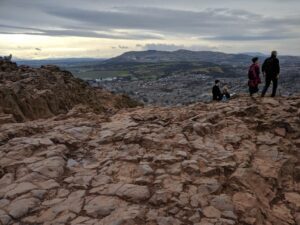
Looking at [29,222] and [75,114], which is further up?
[75,114]

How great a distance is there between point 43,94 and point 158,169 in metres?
17.5

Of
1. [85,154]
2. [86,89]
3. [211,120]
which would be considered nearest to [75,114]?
[85,154]

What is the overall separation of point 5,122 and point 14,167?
23.1 ft

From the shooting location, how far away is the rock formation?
15.7 meters

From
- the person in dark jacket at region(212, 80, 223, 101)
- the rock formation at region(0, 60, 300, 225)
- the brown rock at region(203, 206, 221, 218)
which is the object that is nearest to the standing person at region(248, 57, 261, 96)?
the person in dark jacket at region(212, 80, 223, 101)

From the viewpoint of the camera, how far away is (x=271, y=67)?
89.4 ft

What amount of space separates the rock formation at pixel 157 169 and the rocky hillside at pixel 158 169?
40 millimetres

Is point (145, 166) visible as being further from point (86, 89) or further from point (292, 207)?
point (86, 89)

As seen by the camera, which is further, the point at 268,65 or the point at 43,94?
the point at 43,94

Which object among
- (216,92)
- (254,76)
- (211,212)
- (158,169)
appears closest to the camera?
(211,212)

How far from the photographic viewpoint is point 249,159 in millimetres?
19500

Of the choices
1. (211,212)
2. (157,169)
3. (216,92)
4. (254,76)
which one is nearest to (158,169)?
(157,169)

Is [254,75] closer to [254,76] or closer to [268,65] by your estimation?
[254,76]

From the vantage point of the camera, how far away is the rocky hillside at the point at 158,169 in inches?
619
